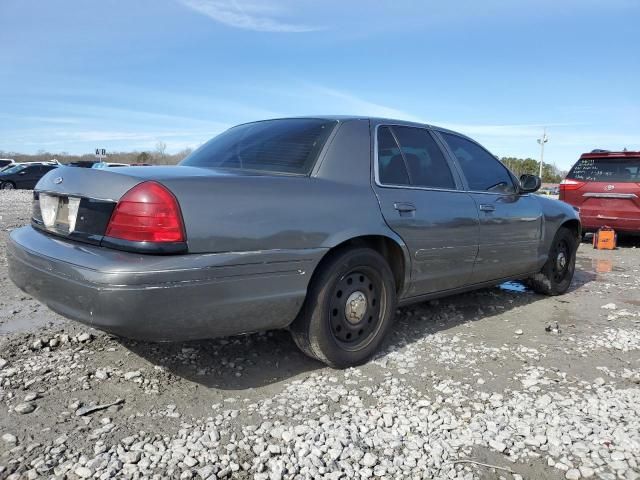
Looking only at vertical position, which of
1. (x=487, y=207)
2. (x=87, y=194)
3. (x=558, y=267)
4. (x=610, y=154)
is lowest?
(x=558, y=267)

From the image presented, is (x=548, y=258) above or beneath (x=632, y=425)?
above

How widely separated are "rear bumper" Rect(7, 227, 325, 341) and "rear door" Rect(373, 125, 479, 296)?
A: 0.84 m

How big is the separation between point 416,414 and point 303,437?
65 centimetres

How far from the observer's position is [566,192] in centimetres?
949

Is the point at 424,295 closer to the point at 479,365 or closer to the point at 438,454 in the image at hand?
the point at 479,365

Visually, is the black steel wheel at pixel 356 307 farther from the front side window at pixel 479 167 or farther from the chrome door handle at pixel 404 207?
the front side window at pixel 479 167

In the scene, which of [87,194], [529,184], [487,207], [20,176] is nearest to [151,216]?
[87,194]

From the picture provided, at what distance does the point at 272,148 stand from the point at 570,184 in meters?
7.77

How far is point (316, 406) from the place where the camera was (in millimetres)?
2811

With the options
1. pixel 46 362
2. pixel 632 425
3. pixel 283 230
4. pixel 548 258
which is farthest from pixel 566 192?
pixel 46 362

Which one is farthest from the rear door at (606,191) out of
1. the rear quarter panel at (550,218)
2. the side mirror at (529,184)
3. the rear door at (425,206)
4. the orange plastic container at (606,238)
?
the rear door at (425,206)

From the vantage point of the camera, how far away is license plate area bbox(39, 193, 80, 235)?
9.17ft

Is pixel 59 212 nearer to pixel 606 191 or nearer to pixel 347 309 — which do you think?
pixel 347 309

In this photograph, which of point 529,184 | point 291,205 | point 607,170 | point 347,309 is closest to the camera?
point 291,205
